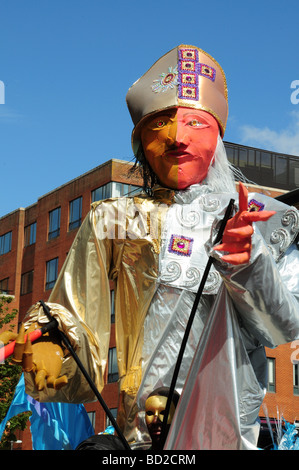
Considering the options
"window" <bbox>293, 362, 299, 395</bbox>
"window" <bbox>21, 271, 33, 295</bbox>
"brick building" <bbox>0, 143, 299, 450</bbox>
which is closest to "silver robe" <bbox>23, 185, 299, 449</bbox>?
"brick building" <bbox>0, 143, 299, 450</bbox>

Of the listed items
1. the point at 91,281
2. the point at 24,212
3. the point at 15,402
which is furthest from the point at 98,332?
the point at 24,212

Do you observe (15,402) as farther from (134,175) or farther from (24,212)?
(24,212)

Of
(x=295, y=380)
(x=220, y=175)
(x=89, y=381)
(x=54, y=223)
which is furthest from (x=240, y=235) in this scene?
(x=54, y=223)

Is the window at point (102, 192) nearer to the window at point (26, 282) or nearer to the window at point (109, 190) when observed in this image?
the window at point (109, 190)

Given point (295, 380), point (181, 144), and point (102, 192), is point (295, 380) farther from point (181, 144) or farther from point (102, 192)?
point (181, 144)

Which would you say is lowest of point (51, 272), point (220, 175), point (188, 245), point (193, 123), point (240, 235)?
point (240, 235)

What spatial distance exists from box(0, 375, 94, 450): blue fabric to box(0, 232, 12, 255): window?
120 ft

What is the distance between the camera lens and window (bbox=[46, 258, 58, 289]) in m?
37.6

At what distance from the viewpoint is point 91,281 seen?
5.12 m

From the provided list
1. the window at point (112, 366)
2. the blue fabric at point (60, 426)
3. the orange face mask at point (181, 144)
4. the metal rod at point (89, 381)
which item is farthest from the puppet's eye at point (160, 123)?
the window at point (112, 366)

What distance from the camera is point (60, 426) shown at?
5.71 metres

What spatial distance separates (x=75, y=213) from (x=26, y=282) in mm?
6343

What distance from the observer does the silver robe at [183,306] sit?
13.2 feet
